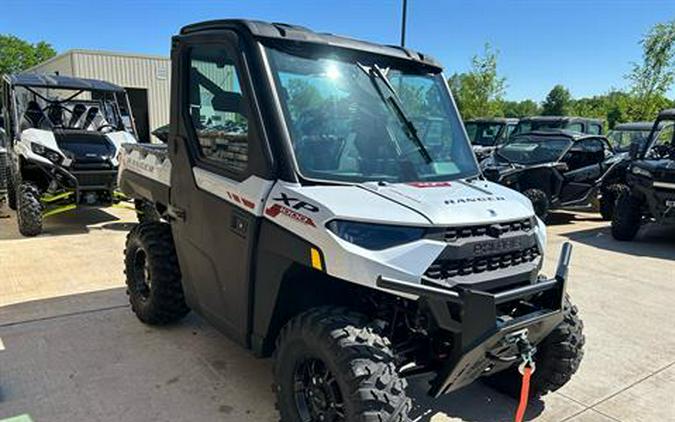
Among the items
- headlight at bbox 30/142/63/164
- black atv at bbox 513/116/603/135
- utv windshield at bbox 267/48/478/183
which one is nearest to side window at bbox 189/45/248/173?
utv windshield at bbox 267/48/478/183

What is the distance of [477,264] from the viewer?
97.3 inches

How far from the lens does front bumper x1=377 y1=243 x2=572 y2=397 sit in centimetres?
221

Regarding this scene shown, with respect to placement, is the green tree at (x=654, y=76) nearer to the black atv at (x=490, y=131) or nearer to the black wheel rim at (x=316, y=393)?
the black atv at (x=490, y=131)

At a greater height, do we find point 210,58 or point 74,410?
point 210,58

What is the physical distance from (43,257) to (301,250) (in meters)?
4.98

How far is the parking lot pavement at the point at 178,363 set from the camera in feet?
10.0

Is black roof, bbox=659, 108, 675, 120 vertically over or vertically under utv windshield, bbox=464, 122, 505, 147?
over

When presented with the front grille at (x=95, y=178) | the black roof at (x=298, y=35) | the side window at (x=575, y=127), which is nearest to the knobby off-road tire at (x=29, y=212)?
the front grille at (x=95, y=178)

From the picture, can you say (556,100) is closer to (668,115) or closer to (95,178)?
(668,115)

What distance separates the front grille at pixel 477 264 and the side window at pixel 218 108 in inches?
46.0

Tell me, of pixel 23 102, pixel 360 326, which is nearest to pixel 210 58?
pixel 360 326

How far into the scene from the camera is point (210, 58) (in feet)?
10.3

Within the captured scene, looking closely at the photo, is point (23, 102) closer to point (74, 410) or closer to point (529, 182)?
point (74, 410)

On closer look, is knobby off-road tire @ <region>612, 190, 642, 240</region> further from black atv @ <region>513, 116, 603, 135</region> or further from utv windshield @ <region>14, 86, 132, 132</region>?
utv windshield @ <region>14, 86, 132, 132</region>
